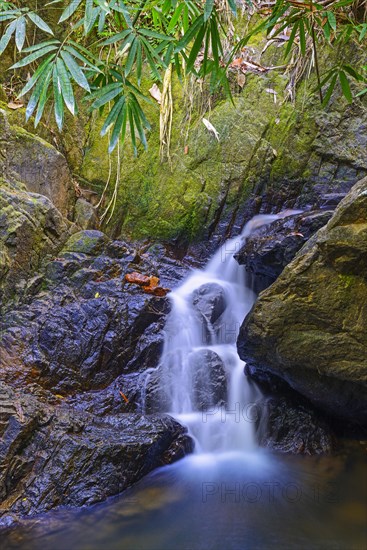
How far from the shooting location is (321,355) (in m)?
3.36

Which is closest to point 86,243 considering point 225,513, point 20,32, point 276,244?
point 276,244

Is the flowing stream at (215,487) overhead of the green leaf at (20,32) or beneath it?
beneath

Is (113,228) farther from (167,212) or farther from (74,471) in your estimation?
(74,471)

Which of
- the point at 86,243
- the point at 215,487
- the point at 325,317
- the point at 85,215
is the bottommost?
the point at 215,487

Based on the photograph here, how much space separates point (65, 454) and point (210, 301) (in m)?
2.21

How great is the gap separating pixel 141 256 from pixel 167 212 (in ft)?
2.71

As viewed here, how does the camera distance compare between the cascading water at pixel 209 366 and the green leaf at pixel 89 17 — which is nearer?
the green leaf at pixel 89 17

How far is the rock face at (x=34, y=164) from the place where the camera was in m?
4.83

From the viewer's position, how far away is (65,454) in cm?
288

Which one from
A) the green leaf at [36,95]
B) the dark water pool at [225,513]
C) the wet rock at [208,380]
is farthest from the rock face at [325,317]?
the green leaf at [36,95]

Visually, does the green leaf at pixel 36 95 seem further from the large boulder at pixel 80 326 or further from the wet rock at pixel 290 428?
the wet rock at pixel 290 428

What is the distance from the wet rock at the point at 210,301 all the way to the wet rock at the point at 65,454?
1.47m

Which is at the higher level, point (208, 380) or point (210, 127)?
point (210, 127)

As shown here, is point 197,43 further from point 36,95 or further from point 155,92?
point 155,92
